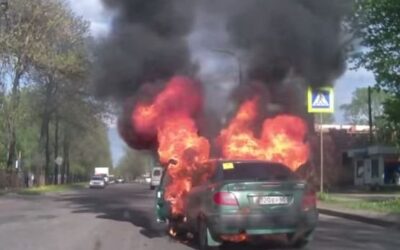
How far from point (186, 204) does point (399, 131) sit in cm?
1551

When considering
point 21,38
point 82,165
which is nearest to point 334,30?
point 21,38

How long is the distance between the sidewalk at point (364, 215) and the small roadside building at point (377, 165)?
78.0ft

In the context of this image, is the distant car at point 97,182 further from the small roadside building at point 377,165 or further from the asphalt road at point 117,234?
the asphalt road at point 117,234

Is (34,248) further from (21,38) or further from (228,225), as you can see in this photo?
(21,38)

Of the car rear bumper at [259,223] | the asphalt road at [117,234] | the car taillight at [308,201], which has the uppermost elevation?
the car taillight at [308,201]

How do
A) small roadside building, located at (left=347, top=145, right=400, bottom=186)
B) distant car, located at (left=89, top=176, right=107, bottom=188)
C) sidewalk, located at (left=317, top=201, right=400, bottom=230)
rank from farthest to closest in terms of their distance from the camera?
distant car, located at (left=89, top=176, right=107, bottom=188) < small roadside building, located at (left=347, top=145, right=400, bottom=186) < sidewalk, located at (left=317, top=201, right=400, bottom=230)

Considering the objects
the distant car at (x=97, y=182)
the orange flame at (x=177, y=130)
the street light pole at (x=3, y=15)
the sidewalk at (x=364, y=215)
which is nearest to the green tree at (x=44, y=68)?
the street light pole at (x=3, y=15)

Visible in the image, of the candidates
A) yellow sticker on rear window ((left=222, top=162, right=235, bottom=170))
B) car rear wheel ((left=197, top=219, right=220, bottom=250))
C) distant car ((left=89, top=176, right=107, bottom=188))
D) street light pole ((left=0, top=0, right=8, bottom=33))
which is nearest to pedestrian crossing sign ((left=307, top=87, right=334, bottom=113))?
yellow sticker on rear window ((left=222, top=162, right=235, bottom=170))

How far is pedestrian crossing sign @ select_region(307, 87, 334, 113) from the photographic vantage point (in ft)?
60.0

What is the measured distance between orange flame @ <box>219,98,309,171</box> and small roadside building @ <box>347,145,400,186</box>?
3343 centimetres

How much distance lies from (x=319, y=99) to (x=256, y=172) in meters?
7.69

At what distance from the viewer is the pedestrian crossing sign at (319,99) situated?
18297 mm

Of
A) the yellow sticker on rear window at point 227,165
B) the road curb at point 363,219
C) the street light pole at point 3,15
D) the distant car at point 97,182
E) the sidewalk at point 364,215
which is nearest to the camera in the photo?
the yellow sticker on rear window at point 227,165

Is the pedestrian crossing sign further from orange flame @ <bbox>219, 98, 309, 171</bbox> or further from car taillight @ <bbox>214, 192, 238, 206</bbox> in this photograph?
car taillight @ <bbox>214, 192, 238, 206</bbox>
